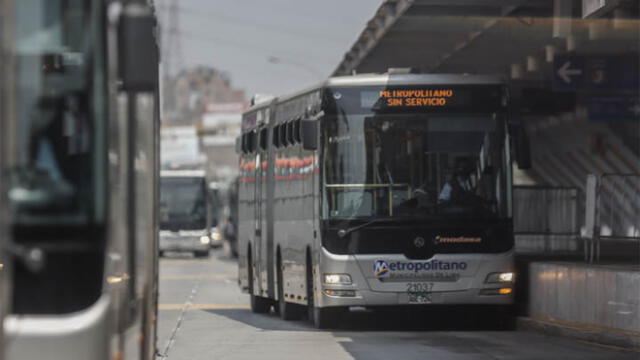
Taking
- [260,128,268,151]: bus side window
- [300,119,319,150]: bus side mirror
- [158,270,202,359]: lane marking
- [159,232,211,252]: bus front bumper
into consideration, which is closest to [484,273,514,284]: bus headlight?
[300,119,319,150]: bus side mirror

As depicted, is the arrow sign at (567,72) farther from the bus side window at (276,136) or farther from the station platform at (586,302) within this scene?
the station platform at (586,302)

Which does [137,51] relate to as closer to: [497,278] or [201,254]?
[497,278]

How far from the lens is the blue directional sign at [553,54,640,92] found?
31406mm

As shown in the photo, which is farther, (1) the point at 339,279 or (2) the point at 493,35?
(2) the point at 493,35

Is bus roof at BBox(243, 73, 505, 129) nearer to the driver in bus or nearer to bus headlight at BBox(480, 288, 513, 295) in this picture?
the driver in bus

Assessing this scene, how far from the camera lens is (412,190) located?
20.1 m

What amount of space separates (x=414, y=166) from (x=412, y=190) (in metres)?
0.30

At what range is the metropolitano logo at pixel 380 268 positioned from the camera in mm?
20219

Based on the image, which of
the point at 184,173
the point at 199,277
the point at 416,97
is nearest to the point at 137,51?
the point at 416,97

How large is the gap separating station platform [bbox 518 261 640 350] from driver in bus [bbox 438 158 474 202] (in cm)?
142

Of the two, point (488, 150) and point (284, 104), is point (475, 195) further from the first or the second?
point (284, 104)

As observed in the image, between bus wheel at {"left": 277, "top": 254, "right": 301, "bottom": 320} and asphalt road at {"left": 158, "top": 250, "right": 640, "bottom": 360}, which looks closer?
asphalt road at {"left": 158, "top": 250, "right": 640, "bottom": 360}

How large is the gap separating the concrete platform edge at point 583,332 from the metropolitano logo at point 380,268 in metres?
2.03

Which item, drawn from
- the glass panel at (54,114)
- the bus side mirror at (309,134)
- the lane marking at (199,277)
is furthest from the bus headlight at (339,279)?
the lane marking at (199,277)
